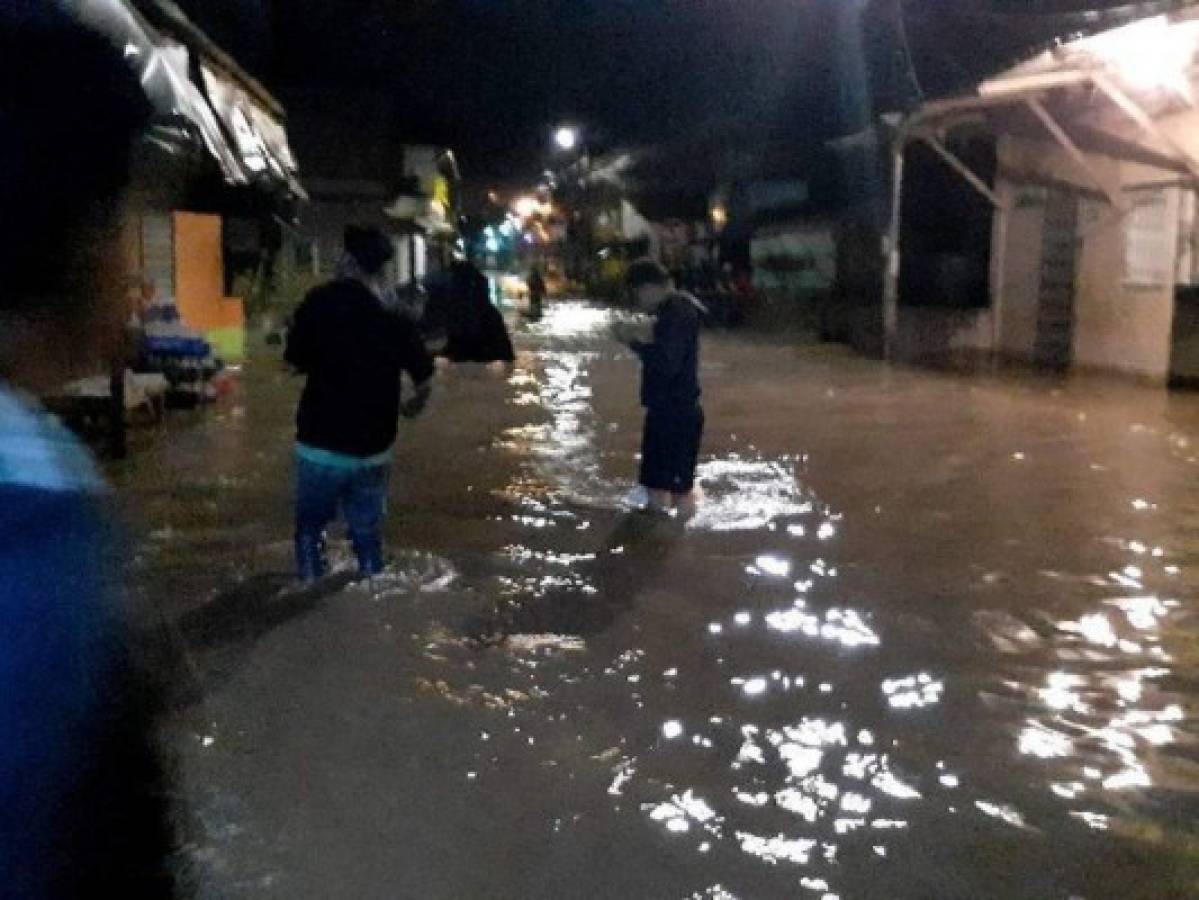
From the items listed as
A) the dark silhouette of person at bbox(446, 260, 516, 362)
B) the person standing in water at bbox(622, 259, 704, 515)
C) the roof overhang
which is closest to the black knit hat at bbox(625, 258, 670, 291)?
the person standing in water at bbox(622, 259, 704, 515)

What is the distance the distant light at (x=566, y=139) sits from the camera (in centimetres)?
5986

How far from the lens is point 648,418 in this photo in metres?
8.88

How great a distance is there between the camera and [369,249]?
6.65 meters

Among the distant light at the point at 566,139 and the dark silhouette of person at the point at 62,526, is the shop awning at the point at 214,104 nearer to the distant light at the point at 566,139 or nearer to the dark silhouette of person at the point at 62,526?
the dark silhouette of person at the point at 62,526

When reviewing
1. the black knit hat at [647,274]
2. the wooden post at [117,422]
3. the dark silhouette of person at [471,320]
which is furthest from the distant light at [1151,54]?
the wooden post at [117,422]

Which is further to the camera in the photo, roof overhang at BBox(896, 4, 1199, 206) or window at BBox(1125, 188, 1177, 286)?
window at BBox(1125, 188, 1177, 286)

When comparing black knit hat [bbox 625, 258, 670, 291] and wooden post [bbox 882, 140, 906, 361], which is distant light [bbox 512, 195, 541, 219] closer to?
wooden post [bbox 882, 140, 906, 361]

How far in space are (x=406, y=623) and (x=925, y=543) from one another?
10.9 ft

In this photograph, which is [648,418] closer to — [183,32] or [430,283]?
[183,32]

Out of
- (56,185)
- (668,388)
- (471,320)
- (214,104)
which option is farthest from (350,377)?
(471,320)

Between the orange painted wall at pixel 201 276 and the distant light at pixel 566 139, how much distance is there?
41871mm

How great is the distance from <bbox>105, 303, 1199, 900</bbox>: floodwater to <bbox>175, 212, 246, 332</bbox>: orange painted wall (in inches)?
237

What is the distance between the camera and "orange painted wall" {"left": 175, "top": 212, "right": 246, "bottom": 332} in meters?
16.3

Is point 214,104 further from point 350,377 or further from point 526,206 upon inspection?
point 526,206
